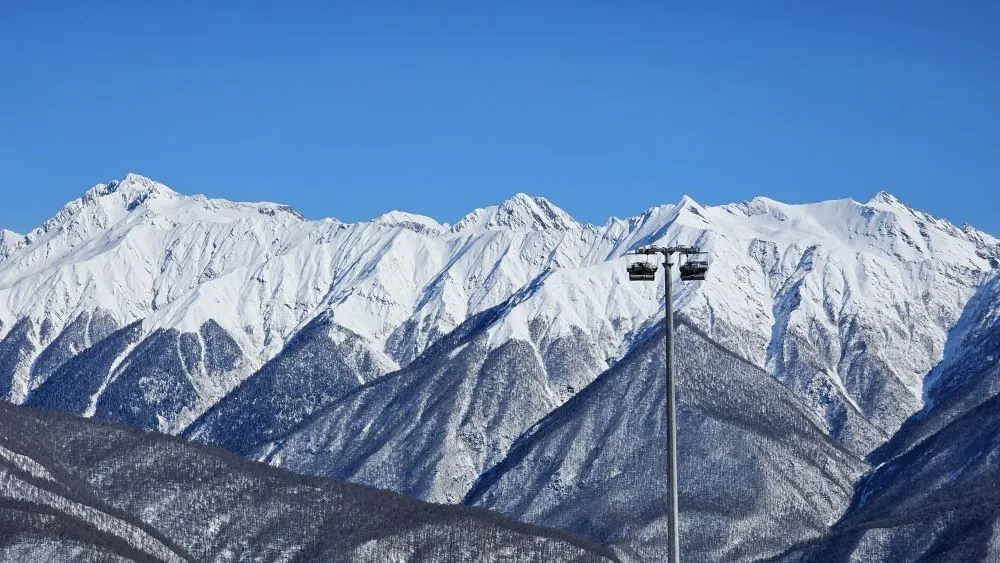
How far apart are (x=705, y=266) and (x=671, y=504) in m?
8.55

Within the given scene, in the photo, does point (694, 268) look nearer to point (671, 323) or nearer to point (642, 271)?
point (642, 271)

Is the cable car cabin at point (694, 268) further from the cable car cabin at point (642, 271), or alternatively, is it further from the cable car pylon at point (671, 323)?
the cable car cabin at point (642, 271)

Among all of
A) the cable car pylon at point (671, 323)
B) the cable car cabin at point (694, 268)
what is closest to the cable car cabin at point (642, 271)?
the cable car pylon at point (671, 323)

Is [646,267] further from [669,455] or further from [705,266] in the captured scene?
[669,455]

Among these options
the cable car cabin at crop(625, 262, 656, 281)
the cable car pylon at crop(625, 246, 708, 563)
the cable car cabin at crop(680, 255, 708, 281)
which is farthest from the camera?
the cable car cabin at crop(625, 262, 656, 281)

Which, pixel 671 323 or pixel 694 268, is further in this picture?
pixel 694 268

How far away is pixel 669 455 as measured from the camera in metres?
72.1

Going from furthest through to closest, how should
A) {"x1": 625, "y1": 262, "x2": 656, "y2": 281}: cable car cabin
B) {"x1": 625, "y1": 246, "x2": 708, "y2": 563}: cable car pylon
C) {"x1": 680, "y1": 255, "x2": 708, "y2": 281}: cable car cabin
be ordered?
{"x1": 625, "y1": 262, "x2": 656, "y2": 281}: cable car cabin, {"x1": 680, "y1": 255, "x2": 708, "y2": 281}: cable car cabin, {"x1": 625, "y1": 246, "x2": 708, "y2": 563}: cable car pylon

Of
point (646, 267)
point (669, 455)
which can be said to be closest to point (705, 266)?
point (646, 267)

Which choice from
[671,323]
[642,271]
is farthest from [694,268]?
[671,323]

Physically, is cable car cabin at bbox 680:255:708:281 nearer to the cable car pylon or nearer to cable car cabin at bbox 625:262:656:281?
the cable car pylon

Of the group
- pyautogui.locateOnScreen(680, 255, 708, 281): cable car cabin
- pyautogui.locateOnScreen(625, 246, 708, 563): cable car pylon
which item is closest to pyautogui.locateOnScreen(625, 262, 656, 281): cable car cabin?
pyautogui.locateOnScreen(625, 246, 708, 563): cable car pylon

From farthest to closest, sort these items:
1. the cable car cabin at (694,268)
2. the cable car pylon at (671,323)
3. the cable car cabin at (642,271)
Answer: the cable car cabin at (642,271), the cable car cabin at (694,268), the cable car pylon at (671,323)

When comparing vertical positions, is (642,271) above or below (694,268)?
below
